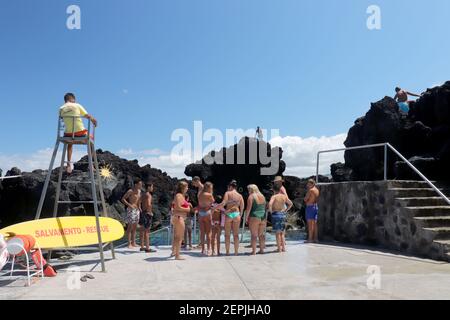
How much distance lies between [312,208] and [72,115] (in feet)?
20.6

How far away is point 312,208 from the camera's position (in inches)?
383

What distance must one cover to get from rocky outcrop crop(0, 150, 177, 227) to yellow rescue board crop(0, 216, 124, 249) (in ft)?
116

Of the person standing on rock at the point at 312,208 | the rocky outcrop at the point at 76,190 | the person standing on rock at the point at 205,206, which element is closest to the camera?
the person standing on rock at the point at 205,206

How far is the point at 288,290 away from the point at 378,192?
4933mm

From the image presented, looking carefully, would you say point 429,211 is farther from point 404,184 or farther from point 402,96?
point 402,96

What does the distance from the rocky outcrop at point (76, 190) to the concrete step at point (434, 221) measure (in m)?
39.0

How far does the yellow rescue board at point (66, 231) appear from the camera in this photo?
245 inches

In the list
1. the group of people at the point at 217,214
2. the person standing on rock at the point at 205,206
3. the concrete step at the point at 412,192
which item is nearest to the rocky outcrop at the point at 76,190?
the group of people at the point at 217,214

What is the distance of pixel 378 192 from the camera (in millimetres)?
8859

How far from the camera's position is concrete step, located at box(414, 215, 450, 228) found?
7609 mm

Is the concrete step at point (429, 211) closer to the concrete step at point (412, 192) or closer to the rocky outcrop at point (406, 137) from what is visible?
the concrete step at point (412, 192)

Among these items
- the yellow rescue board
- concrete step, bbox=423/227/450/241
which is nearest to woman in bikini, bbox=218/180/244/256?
the yellow rescue board
